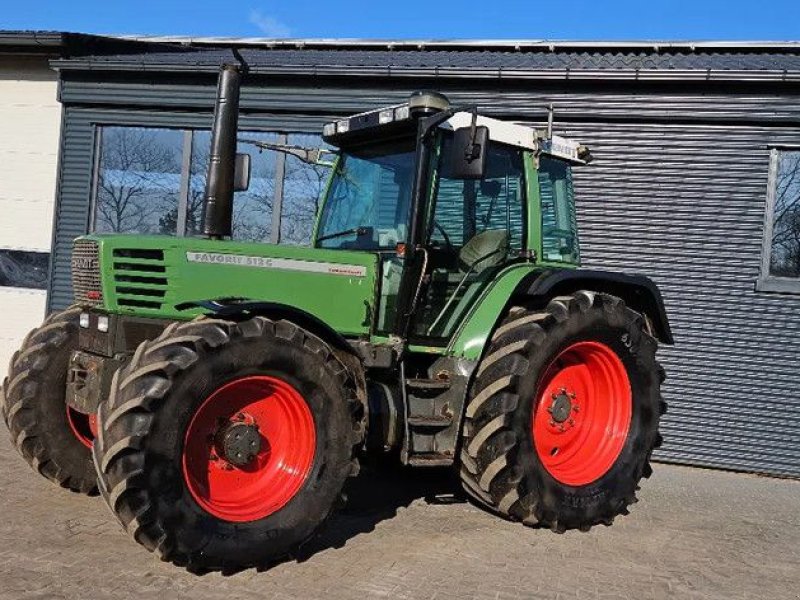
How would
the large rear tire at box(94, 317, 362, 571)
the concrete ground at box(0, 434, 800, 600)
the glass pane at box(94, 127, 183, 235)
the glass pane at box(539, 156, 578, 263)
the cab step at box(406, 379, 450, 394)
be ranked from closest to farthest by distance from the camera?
the large rear tire at box(94, 317, 362, 571)
the concrete ground at box(0, 434, 800, 600)
the cab step at box(406, 379, 450, 394)
the glass pane at box(539, 156, 578, 263)
the glass pane at box(94, 127, 183, 235)

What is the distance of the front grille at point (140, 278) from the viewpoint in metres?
4.25

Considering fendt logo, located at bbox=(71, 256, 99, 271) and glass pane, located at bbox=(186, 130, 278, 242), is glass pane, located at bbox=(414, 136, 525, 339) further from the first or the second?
glass pane, located at bbox=(186, 130, 278, 242)

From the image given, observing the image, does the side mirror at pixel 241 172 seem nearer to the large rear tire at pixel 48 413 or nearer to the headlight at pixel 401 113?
the headlight at pixel 401 113

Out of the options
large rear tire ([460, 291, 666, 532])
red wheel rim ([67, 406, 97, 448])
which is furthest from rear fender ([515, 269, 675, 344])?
red wheel rim ([67, 406, 97, 448])

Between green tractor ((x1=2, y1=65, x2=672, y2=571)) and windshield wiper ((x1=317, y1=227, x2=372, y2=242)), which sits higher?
windshield wiper ((x1=317, y1=227, x2=372, y2=242))

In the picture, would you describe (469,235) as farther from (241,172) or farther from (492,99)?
(492,99)

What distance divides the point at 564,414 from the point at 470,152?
73.0 inches

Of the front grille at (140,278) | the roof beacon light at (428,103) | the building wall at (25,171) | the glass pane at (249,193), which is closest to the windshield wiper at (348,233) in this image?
the roof beacon light at (428,103)

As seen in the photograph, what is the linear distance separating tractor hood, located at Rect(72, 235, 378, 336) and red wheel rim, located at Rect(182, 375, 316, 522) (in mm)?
583

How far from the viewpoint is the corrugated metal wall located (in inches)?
291

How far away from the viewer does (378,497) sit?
5.51 m

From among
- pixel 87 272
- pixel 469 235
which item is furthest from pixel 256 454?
pixel 469 235

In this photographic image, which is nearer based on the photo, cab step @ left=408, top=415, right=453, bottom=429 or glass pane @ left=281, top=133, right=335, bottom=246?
cab step @ left=408, top=415, right=453, bottom=429

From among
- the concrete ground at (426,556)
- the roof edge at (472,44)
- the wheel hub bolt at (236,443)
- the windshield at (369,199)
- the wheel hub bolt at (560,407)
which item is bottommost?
the concrete ground at (426,556)
